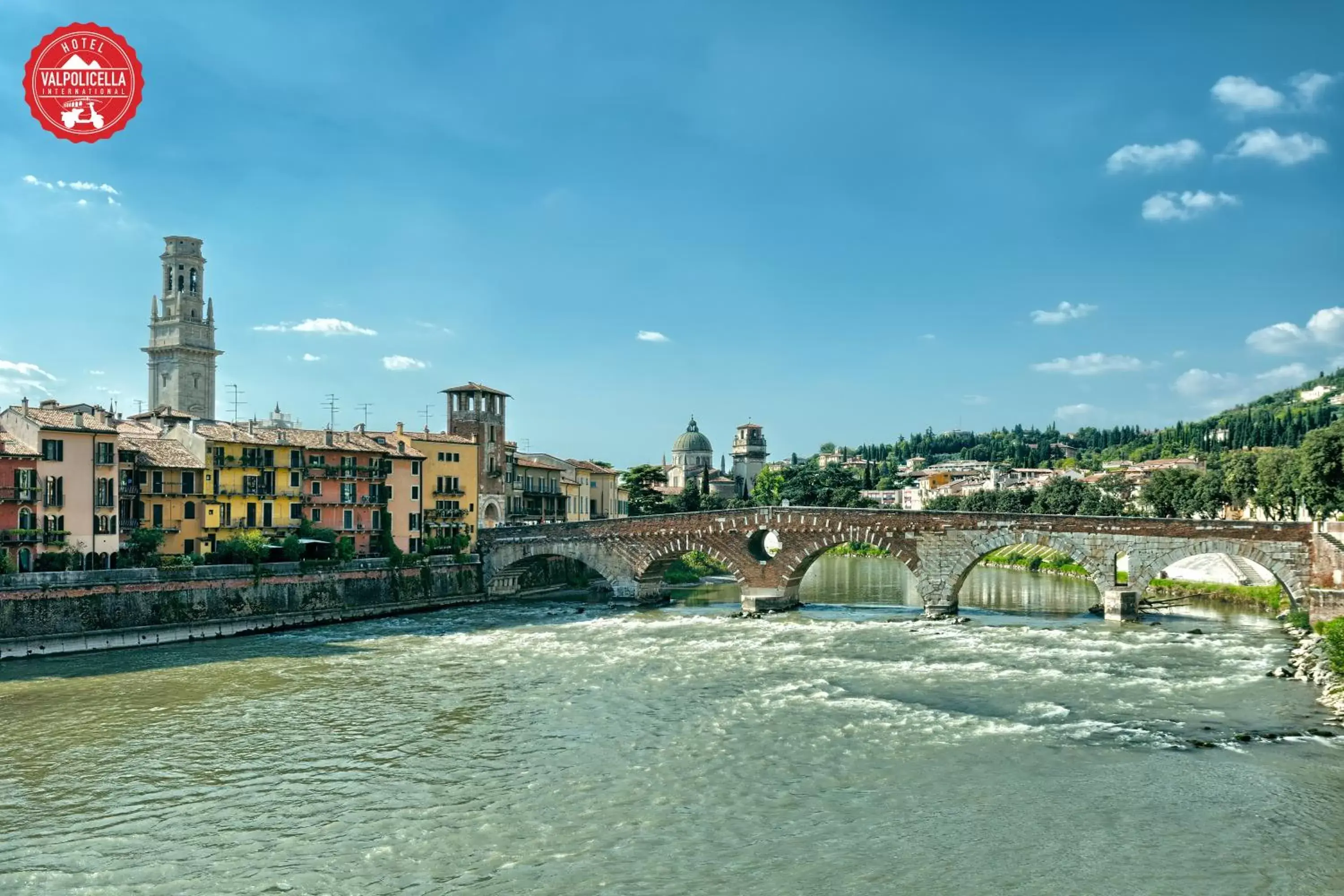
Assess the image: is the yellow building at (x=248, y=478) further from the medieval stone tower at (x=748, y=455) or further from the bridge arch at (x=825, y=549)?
the medieval stone tower at (x=748, y=455)

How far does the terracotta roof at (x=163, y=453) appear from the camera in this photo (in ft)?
142

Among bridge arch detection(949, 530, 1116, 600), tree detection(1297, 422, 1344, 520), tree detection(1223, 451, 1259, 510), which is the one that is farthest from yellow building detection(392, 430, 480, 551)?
tree detection(1223, 451, 1259, 510)

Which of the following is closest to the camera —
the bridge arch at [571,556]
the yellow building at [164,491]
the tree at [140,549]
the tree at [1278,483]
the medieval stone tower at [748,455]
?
the tree at [140,549]

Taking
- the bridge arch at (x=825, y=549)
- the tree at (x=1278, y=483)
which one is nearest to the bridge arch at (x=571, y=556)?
the bridge arch at (x=825, y=549)

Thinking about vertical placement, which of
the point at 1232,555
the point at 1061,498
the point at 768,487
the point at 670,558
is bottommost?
the point at 670,558

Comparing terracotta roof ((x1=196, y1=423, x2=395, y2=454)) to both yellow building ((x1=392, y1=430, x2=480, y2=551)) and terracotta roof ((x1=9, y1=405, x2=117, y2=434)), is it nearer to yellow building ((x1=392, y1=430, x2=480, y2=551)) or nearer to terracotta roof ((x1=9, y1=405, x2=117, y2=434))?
yellow building ((x1=392, y1=430, x2=480, y2=551))

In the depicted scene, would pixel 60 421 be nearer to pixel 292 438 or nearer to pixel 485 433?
pixel 292 438

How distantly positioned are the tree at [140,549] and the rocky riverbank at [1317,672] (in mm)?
40600

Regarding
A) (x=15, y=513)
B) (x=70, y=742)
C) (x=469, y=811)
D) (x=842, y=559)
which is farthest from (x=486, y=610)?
(x=842, y=559)

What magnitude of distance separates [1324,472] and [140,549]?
5249cm

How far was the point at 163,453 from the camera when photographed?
44.6 meters

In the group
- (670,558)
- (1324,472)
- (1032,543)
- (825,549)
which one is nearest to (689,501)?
(670,558)

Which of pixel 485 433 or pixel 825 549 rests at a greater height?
pixel 485 433

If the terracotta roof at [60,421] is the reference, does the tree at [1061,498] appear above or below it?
below
